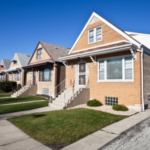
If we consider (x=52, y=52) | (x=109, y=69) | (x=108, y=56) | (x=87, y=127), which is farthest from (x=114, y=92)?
(x=52, y=52)

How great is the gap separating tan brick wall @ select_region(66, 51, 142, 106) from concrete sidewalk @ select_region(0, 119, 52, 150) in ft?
23.6

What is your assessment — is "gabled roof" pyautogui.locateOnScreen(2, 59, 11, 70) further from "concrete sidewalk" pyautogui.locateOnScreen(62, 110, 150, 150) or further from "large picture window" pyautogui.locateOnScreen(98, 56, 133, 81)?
"concrete sidewalk" pyautogui.locateOnScreen(62, 110, 150, 150)

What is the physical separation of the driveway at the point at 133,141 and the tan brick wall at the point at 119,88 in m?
3.93

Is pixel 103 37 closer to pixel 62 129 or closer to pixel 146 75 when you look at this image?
pixel 146 75

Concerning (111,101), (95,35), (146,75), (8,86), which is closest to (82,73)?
(95,35)

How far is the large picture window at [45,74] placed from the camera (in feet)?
56.0

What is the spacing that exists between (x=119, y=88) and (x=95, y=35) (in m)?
5.61

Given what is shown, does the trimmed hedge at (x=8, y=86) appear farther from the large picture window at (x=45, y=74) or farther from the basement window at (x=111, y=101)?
the basement window at (x=111, y=101)

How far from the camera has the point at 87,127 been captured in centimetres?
552

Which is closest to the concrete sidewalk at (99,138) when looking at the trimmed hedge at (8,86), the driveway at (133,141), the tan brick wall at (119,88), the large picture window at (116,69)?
the driveway at (133,141)

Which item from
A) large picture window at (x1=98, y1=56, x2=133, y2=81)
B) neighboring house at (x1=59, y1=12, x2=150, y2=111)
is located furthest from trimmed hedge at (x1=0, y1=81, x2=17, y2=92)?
large picture window at (x1=98, y1=56, x2=133, y2=81)

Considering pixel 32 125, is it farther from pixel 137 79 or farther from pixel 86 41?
pixel 86 41

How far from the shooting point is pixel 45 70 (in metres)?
17.9

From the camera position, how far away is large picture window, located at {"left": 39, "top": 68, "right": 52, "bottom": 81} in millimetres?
17078
